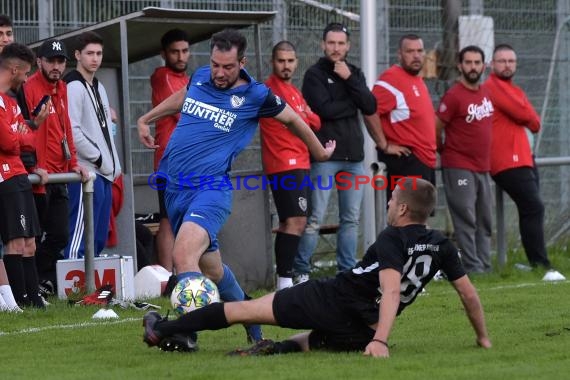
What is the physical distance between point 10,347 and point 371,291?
2.37 m

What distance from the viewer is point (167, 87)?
477 inches

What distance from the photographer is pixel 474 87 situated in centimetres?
1338

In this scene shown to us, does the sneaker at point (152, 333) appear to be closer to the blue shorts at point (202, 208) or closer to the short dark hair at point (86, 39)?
the blue shorts at point (202, 208)

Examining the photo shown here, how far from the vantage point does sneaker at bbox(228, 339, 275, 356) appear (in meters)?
7.57

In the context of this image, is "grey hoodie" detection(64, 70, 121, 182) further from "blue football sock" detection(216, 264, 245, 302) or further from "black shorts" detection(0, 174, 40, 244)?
"blue football sock" detection(216, 264, 245, 302)

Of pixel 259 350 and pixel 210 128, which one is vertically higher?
pixel 210 128

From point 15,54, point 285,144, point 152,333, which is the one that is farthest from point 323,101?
point 152,333

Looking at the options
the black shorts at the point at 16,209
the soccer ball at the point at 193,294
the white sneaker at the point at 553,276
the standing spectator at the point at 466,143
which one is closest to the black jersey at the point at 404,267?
the soccer ball at the point at 193,294

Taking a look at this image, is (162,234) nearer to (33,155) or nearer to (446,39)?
(33,155)

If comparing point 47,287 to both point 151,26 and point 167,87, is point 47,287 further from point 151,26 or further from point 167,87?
point 151,26

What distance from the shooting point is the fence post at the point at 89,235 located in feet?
36.3

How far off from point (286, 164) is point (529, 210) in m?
3.03

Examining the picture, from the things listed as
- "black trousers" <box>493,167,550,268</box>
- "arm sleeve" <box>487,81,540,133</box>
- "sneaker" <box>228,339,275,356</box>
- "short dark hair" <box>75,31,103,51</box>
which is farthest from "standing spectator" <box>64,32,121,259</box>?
"black trousers" <box>493,167,550,268</box>

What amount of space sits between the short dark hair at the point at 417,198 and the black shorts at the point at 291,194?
4573 millimetres
